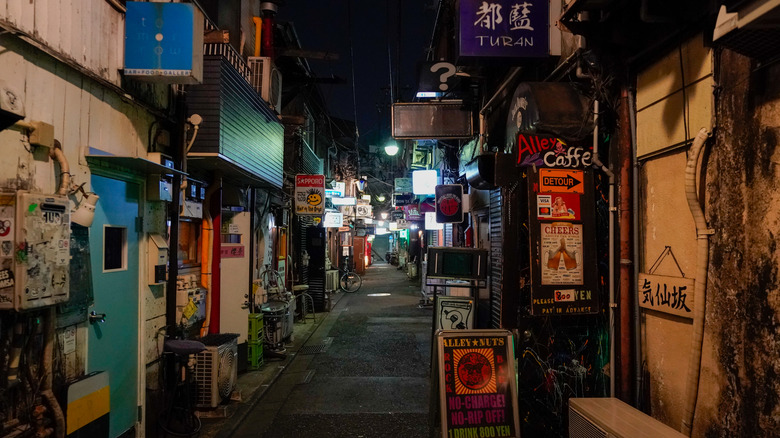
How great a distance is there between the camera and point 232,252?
30.4ft

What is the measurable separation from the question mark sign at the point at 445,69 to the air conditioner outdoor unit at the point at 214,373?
6.36 m

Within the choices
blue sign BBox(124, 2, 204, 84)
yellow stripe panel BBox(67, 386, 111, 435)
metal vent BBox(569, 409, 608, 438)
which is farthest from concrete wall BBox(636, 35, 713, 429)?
yellow stripe panel BBox(67, 386, 111, 435)

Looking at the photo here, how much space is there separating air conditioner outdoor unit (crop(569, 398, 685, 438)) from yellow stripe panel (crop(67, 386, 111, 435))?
196 inches

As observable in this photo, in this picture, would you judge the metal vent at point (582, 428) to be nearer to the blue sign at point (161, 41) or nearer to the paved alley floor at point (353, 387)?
the paved alley floor at point (353, 387)

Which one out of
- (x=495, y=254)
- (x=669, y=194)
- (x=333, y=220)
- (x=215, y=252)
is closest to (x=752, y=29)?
(x=669, y=194)

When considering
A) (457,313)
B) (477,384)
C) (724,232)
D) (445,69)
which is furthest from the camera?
(445,69)

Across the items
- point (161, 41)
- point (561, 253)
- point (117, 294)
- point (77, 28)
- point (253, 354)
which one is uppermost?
point (161, 41)

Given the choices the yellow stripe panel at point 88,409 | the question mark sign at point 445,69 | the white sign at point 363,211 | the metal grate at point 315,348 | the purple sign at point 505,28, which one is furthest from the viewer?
the white sign at point 363,211

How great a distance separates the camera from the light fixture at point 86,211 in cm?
457

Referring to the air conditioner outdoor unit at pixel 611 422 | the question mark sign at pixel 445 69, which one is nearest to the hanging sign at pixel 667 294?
the air conditioner outdoor unit at pixel 611 422

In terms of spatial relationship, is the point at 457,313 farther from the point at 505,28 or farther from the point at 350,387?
the point at 505,28

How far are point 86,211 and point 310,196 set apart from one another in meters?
8.63

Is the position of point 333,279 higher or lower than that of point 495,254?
lower

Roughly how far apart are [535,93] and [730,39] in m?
2.58
